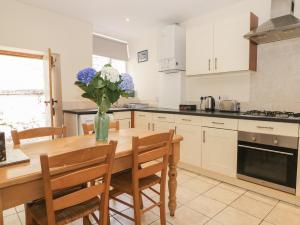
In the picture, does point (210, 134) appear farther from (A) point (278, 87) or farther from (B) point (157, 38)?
(B) point (157, 38)

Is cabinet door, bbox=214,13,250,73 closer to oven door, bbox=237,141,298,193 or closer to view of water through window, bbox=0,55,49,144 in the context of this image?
oven door, bbox=237,141,298,193

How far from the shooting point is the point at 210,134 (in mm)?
2617

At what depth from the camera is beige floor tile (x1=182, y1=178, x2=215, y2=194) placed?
237 centimetres

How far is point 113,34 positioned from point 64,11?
1213mm

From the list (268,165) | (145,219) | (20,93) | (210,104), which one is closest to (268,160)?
(268,165)

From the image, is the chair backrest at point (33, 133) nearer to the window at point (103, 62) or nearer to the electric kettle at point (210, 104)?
the electric kettle at point (210, 104)

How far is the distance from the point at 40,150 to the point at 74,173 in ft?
1.51

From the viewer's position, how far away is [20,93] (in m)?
4.33

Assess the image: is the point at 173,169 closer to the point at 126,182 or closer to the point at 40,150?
the point at 126,182

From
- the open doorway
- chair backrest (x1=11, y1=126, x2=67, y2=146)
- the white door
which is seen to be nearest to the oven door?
chair backrest (x1=11, y1=126, x2=67, y2=146)

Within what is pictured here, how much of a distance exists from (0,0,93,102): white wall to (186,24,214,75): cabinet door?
1847mm

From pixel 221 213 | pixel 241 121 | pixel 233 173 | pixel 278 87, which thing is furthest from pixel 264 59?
pixel 221 213

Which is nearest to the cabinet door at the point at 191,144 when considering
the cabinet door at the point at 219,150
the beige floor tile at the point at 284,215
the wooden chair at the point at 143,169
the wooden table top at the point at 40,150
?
the cabinet door at the point at 219,150

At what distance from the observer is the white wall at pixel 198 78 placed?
9.29 ft
